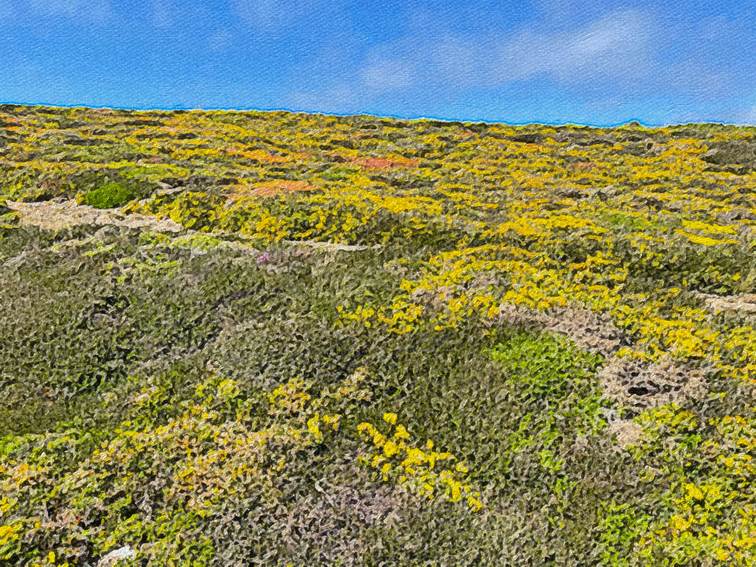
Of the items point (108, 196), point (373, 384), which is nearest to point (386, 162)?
point (108, 196)

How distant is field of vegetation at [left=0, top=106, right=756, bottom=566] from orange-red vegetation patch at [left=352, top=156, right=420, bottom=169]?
929 cm

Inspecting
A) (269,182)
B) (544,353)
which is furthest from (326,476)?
(269,182)

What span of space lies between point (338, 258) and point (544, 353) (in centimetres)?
594

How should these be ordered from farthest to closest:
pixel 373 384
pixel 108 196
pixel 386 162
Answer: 1. pixel 386 162
2. pixel 108 196
3. pixel 373 384

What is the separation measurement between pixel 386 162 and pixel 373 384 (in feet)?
70.5

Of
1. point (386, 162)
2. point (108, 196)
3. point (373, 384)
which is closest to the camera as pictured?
point (373, 384)

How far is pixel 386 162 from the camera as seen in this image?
1267 inches

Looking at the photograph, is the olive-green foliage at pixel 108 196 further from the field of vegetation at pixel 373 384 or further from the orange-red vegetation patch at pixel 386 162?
the orange-red vegetation patch at pixel 386 162

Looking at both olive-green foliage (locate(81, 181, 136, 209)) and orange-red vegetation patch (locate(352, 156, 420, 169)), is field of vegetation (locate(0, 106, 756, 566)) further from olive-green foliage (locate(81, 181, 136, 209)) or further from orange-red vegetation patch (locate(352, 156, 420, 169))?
orange-red vegetation patch (locate(352, 156, 420, 169))

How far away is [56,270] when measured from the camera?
16.2m

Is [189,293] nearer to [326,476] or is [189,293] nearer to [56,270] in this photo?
[56,270]

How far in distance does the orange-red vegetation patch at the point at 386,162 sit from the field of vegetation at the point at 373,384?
929cm

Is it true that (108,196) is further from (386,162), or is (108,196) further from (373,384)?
(373,384)

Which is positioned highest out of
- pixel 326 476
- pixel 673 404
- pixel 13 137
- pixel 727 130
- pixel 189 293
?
pixel 727 130
